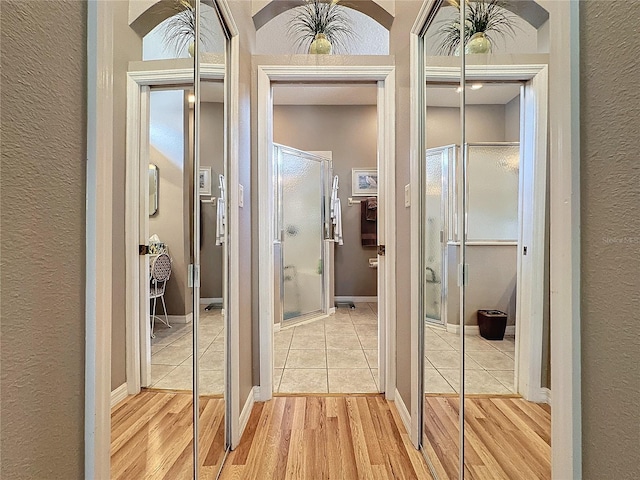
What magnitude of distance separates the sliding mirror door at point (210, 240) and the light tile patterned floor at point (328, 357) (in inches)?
34.3

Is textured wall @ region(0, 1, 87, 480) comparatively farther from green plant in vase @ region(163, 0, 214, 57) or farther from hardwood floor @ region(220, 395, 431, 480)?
hardwood floor @ region(220, 395, 431, 480)

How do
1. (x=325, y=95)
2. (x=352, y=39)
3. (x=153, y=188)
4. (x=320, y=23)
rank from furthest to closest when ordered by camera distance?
(x=325, y=95) → (x=352, y=39) → (x=320, y=23) → (x=153, y=188)

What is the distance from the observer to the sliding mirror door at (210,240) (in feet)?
3.92

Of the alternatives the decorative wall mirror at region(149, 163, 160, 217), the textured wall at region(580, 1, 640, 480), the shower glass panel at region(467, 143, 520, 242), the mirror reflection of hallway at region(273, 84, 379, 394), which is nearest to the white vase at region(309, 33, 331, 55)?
the mirror reflection of hallway at region(273, 84, 379, 394)

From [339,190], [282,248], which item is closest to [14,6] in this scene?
[282,248]

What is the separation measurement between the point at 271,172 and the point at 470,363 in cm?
154

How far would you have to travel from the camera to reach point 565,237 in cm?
59

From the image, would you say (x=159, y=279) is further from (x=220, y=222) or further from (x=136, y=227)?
(x=220, y=222)

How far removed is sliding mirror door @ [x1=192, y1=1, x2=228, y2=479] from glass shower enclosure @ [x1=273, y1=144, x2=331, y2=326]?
7.52 feet

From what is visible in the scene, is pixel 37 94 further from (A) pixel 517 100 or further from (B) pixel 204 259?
(A) pixel 517 100

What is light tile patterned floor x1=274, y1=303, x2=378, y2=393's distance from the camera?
2.27m

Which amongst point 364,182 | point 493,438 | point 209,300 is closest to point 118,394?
point 209,300

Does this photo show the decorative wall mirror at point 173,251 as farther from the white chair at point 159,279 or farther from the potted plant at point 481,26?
the potted plant at point 481,26

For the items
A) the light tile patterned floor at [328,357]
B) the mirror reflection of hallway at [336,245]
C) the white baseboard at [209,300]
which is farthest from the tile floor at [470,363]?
the mirror reflection of hallway at [336,245]
